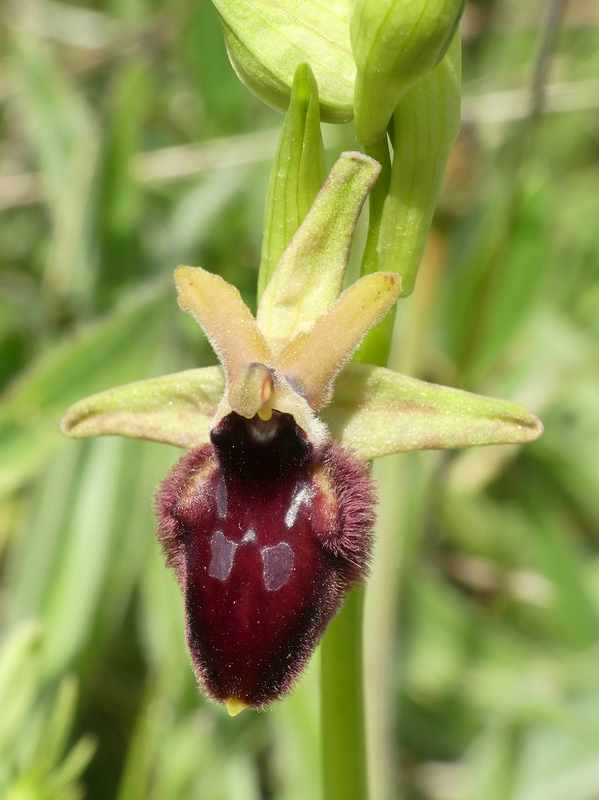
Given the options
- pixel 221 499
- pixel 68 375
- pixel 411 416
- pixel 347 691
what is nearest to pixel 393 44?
pixel 411 416

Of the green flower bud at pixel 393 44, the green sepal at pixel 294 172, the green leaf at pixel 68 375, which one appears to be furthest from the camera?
the green leaf at pixel 68 375

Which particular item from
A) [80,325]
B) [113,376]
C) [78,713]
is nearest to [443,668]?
[78,713]

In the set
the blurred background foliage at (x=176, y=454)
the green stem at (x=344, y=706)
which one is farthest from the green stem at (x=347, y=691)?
the blurred background foliage at (x=176, y=454)

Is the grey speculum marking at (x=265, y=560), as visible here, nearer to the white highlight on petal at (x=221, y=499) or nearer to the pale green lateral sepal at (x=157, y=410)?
the white highlight on petal at (x=221, y=499)

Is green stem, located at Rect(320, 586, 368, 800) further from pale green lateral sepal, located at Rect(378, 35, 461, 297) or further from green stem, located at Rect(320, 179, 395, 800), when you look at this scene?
pale green lateral sepal, located at Rect(378, 35, 461, 297)

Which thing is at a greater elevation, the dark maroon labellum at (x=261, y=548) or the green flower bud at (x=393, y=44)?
the green flower bud at (x=393, y=44)

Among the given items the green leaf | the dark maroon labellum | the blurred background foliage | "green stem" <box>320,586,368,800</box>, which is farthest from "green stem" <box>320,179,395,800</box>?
the green leaf

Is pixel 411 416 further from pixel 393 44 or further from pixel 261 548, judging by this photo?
pixel 393 44
